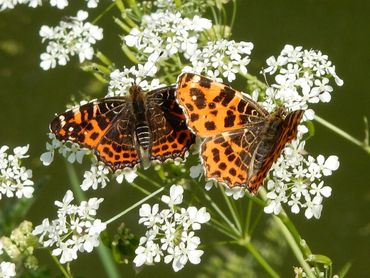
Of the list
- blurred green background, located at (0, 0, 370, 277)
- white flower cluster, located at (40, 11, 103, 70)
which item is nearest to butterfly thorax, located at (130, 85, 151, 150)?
white flower cluster, located at (40, 11, 103, 70)

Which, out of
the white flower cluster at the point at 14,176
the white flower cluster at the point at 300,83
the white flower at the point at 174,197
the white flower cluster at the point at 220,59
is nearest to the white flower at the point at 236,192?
the white flower at the point at 174,197

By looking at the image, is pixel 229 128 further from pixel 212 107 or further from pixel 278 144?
pixel 278 144

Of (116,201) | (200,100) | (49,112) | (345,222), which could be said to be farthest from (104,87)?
(200,100)

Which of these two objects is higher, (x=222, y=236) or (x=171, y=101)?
(x=171, y=101)

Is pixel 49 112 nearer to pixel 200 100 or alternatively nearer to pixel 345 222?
pixel 345 222

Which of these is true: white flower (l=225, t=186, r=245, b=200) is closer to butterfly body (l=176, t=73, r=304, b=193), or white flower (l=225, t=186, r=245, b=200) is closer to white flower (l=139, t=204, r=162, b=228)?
butterfly body (l=176, t=73, r=304, b=193)

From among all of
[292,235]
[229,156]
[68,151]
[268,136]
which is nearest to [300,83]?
[268,136]
